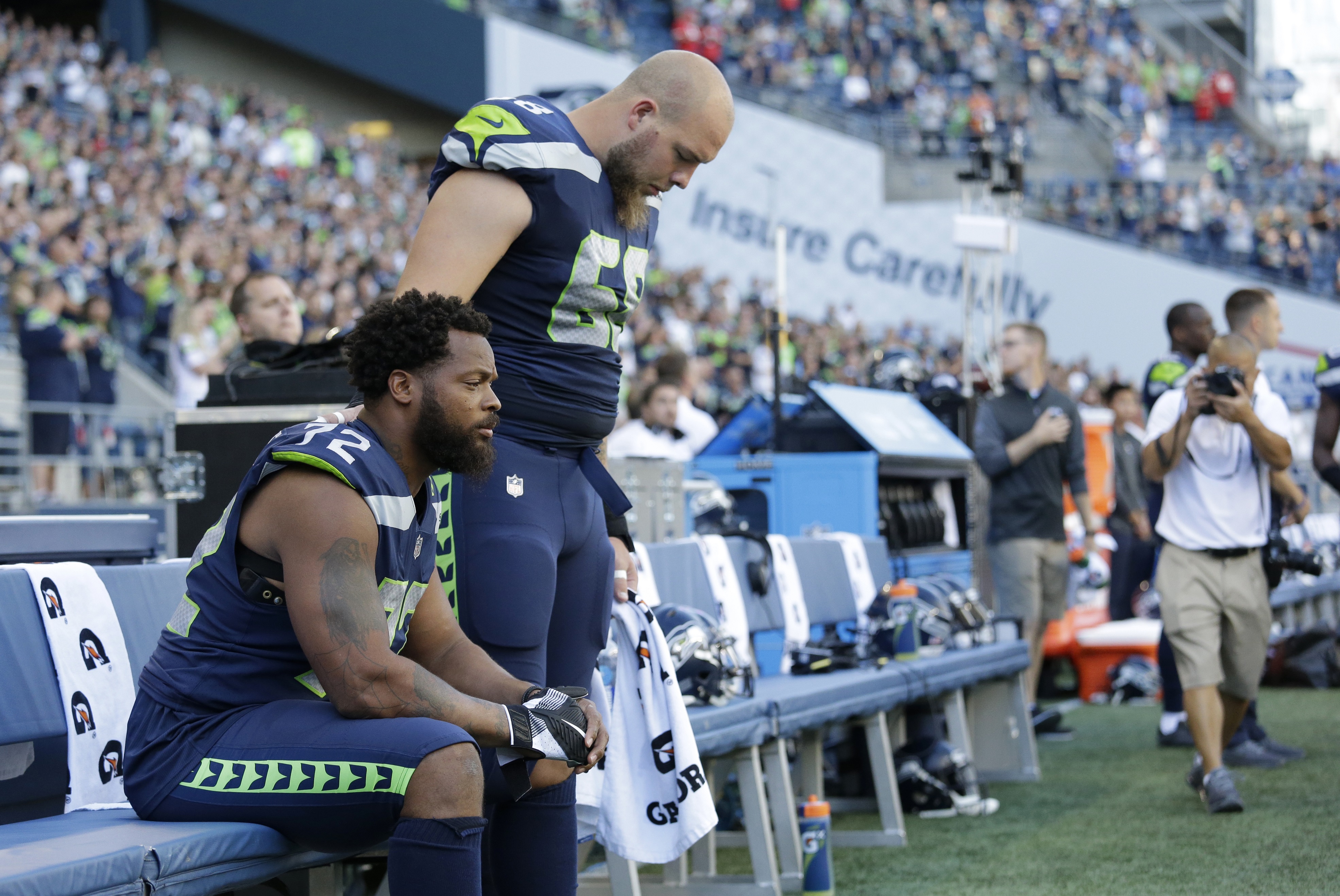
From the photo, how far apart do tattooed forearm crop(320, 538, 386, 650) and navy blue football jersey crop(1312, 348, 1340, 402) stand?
17.1 feet

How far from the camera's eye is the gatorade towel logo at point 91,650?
3301 mm

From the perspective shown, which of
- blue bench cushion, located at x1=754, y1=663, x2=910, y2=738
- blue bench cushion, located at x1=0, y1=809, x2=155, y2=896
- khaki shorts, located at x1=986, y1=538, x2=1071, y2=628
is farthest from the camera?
khaki shorts, located at x1=986, y1=538, x2=1071, y2=628

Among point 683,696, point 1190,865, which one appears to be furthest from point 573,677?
point 1190,865

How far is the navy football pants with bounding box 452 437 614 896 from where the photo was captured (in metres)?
2.79

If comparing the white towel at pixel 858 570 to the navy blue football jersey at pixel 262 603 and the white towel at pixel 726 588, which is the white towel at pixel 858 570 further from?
the navy blue football jersey at pixel 262 603

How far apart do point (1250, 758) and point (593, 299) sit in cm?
499

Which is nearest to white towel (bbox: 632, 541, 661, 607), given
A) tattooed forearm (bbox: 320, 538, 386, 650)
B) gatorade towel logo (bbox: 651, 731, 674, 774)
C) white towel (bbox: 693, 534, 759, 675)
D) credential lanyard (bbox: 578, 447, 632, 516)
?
white towel (bbox: 693, 534, 759, 675)

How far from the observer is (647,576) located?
4.99 m

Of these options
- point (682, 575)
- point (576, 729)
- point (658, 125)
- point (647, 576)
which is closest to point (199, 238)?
point (682, 575)

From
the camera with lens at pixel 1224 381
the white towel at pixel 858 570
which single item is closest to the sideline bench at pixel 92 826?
the white towel at pixel 858 570

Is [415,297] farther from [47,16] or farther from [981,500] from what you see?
[47,16]

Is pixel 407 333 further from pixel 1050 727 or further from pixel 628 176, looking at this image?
pixel 1050 727

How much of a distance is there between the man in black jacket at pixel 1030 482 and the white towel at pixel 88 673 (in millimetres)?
5392

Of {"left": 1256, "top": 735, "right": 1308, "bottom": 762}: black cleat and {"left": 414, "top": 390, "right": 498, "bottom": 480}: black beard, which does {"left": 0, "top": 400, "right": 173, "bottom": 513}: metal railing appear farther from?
{"left": 414, "top": 390, "right": 498, "bottom": 480}: black beard
